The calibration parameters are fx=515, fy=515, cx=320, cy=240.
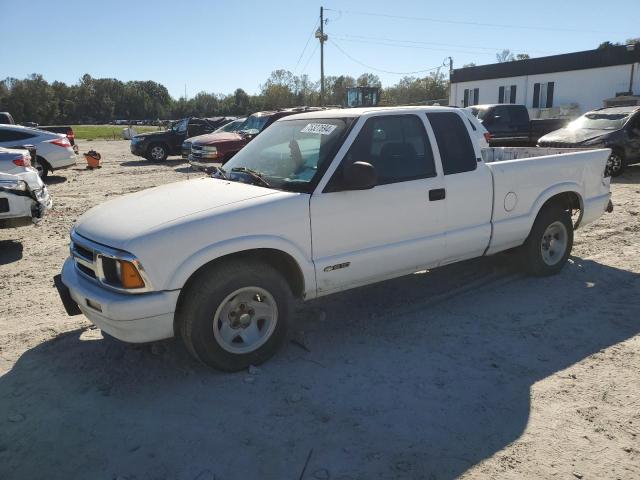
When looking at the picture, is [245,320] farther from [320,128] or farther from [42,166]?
[42,166]

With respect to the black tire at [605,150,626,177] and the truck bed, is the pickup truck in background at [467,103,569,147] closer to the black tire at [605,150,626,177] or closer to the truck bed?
the black tire at [605,150,626,177]

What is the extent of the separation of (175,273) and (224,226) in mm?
458

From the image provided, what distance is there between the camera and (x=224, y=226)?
140 inches

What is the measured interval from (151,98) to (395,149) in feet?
455

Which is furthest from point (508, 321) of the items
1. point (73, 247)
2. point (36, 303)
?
point (36, 303)

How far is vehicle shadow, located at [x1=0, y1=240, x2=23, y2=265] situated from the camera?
695 cm

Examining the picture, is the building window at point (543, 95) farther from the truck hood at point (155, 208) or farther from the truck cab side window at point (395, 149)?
the truck hood at point (155, 208)

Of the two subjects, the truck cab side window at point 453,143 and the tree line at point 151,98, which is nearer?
the truck cab side window at point 453,143

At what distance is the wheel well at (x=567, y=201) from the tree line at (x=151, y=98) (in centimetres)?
4965

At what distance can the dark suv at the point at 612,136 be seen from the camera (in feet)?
41.5

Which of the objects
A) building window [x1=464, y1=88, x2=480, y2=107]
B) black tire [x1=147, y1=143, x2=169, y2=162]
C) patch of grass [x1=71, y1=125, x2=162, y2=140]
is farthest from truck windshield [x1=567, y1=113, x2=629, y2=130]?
patch of grass [x1=71, y1=125, x2=162, y2=140]

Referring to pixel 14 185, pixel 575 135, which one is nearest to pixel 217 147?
pixel 14 185

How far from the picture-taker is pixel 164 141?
21.0 meters

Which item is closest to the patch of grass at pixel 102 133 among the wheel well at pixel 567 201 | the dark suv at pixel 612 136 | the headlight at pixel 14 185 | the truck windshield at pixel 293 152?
the dark suv at pixel 612 136
